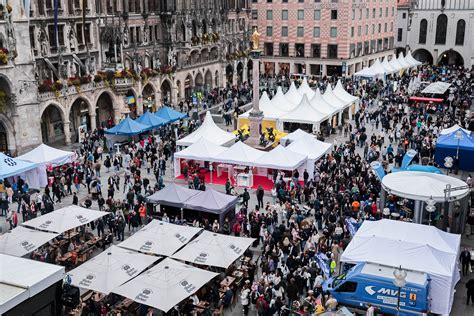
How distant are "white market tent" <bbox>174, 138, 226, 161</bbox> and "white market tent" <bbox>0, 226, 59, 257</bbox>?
470 inches

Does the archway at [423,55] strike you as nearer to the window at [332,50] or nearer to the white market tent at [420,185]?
the window at [332,50]

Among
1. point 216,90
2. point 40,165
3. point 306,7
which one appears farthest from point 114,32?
point 306,7

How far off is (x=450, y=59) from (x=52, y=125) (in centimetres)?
5989

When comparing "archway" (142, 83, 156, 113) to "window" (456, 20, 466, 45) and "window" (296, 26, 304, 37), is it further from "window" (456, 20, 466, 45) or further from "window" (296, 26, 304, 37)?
"window" (456, 20, 466, 45)

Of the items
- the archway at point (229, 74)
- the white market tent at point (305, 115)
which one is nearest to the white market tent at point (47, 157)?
the white market tent at point (305, 115)

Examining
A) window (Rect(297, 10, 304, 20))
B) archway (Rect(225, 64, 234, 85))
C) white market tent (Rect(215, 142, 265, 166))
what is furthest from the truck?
window (Rect(297, 10, 304, 20))

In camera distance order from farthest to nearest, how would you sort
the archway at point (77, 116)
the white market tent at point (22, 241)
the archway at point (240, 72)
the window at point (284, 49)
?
1. the window at point (284, 49)
2. the archway at point (240, 72)
3. the archway at point (77, 116)
4. the white market tent at point (22, 241)

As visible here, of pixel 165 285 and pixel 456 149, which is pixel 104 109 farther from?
pixel 165 285

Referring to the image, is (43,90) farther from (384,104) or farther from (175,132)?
(384,104)

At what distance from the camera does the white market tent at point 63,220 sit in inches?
858

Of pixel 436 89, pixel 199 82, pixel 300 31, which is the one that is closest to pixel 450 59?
pixel 300 31

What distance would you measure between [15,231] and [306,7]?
56.0m

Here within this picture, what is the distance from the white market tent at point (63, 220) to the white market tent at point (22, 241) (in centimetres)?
60

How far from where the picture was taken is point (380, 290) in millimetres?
17219
